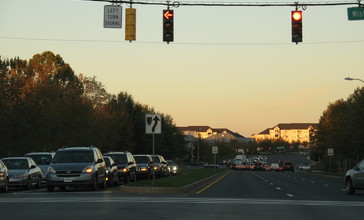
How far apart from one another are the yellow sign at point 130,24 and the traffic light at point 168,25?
5.28 ft

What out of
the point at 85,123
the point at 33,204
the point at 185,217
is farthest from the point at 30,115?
the point at 185,217

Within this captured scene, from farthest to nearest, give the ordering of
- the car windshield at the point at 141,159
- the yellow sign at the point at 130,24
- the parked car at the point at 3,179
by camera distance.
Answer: the car windshield at the point at 141,159, the parked car at the point at 3,179, the yellow sign at the point at 130,24

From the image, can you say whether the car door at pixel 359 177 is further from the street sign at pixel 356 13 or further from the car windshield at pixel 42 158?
the car windshield at pixel 42 158

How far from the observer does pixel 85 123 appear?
5666 centimetres

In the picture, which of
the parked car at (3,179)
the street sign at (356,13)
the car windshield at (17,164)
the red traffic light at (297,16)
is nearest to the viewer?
the street sign at (356,13)

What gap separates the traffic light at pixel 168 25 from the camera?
22453 mm

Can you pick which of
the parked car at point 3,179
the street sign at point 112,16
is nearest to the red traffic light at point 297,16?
the street sign at point 112,16

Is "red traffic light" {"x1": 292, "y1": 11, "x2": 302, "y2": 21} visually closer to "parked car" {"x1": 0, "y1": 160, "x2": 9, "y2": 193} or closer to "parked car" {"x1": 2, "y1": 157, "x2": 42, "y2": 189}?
"parked car" {"x1": 0, "y1": 160, "x2": 9, "y2": 193}

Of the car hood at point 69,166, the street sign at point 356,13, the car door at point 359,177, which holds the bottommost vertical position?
the car door at point 359,177

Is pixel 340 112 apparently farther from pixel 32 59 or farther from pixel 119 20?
pixel 119 20

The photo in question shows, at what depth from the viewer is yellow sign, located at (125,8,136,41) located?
20.8 m

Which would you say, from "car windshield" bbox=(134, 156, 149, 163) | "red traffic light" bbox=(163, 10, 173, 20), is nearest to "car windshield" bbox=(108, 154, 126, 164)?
"car windshield" bbox=(134, 156, 149, 163)

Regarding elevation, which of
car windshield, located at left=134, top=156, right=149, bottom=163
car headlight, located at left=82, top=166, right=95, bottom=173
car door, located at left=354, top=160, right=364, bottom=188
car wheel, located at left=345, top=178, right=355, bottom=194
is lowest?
car wheel, located at left=345, top=178, right=355, bottom=194

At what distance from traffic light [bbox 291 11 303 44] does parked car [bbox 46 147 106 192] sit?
9.22 m
